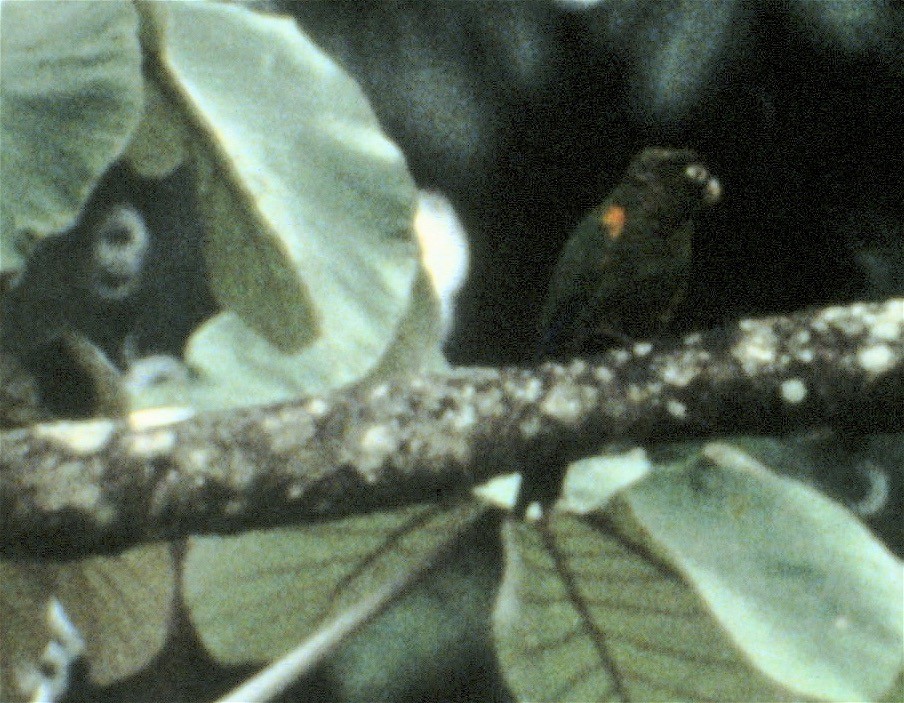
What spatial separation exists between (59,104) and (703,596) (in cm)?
47

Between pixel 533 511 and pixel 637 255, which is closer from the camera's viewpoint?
pixel 533 511

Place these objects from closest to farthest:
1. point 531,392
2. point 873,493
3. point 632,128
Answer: point 531,392
point 873,493
point 632,128

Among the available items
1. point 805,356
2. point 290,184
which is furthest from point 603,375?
point 290,184

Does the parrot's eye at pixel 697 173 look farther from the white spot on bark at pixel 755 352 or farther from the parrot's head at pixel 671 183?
the white spot on bark at pixel 755 352

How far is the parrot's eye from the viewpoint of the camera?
1287mm

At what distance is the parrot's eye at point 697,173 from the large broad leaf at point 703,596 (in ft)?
1.28

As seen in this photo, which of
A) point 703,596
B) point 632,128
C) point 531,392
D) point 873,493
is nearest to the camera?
point 703,596

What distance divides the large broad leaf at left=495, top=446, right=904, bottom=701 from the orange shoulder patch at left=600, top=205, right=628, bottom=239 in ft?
1.14

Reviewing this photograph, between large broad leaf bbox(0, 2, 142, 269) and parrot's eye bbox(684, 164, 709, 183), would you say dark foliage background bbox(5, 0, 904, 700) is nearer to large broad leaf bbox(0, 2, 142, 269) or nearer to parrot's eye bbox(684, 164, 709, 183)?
parrot's eye bbox(684, 164, 709, 183)

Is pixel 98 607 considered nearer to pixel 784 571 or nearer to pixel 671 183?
pixel 784 571

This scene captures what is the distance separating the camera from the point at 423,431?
2.94 feet

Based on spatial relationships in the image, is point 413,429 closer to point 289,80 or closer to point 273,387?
point 273,387

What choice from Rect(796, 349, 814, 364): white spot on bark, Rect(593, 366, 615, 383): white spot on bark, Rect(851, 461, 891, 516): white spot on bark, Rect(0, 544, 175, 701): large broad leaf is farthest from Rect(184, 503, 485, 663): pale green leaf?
Rect(851, 461, 891, 516): white spot on bark

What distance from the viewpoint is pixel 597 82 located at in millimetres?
1915
